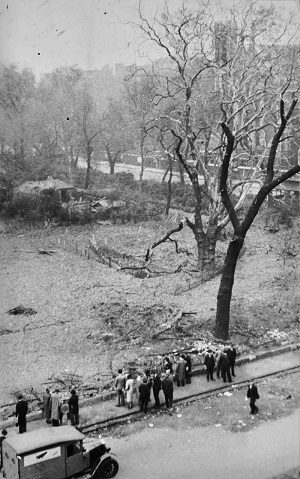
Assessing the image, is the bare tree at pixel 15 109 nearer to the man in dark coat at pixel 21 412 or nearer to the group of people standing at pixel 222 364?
the group of people standing at pixel 222 364

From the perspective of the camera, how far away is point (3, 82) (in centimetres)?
4481

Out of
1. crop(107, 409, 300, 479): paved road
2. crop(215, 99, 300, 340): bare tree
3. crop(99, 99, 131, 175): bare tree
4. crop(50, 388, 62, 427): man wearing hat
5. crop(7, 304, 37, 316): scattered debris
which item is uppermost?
crop(99, 99, 131, 175): bare tree

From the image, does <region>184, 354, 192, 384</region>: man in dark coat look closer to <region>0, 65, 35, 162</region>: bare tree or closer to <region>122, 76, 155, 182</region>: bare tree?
<region>122, 76, 155, 182</region>: bare tree

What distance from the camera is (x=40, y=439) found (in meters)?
10.9

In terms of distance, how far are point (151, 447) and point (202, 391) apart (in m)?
3.35

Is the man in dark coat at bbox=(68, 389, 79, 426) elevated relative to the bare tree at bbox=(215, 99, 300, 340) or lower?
lower

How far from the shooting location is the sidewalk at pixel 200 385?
553 inches

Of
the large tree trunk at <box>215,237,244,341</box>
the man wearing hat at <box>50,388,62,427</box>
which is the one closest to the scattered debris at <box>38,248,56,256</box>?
the large tree trunk at <box>215,237,244,341</box>

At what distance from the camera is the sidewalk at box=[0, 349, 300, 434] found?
14.0m

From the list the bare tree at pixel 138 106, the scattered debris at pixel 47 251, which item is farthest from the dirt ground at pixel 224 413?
Answer: the bare tree at pixel 138 106

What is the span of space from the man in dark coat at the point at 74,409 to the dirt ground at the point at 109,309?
2251mm

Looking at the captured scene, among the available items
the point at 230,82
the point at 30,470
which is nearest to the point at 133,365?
the point at 30,470

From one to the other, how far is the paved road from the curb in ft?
6.79

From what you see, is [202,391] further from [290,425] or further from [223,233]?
[223,233]
